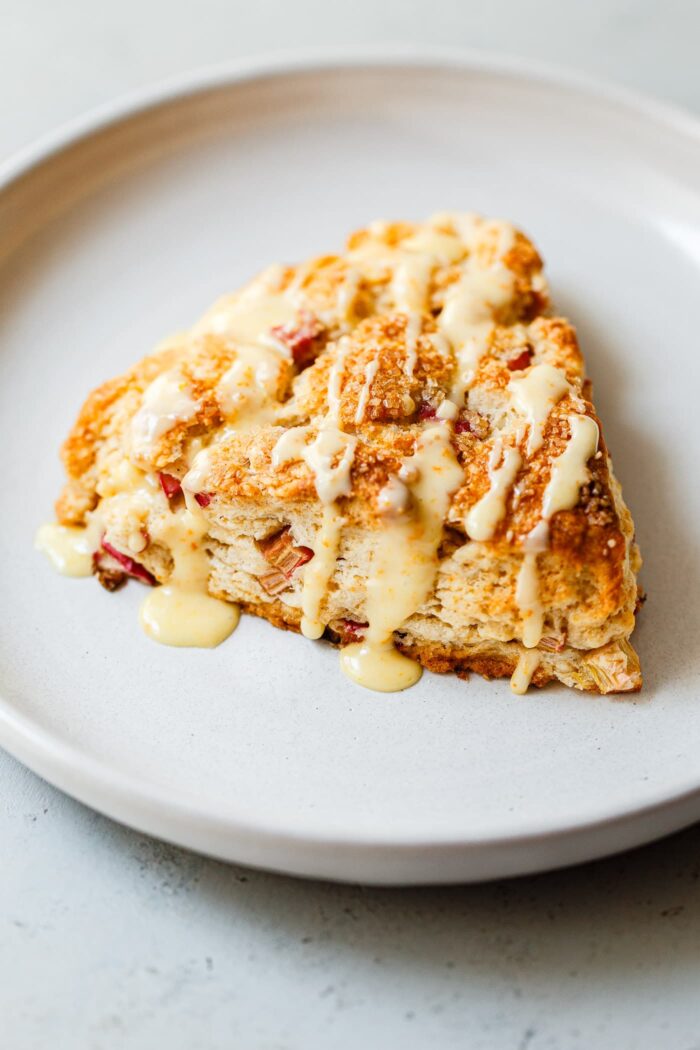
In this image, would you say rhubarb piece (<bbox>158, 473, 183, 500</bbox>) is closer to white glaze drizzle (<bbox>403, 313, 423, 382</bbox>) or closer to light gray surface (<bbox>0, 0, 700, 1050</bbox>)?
white glaze drizzle (<bbox>403, 313, 423, 382</bbox>)

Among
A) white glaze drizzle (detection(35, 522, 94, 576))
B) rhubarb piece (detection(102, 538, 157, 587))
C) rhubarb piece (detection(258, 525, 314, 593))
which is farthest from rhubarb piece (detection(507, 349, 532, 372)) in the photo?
white glaze drizzle (detection(35, 522, 94, 576))

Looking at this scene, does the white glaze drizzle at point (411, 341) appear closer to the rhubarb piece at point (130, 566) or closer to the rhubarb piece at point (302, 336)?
the rhubarb piece at point (302, 336)

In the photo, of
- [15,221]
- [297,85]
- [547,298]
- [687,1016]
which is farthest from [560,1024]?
[297,85]

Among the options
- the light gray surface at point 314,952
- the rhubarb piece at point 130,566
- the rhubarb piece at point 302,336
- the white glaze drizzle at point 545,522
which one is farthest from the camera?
the rhubarb piece at point 302,336

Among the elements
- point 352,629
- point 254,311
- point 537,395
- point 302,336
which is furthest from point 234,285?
point 352,629

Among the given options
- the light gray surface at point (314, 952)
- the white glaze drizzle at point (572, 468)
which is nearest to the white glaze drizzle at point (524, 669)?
the white glaze drizzle at point (572, 468)
